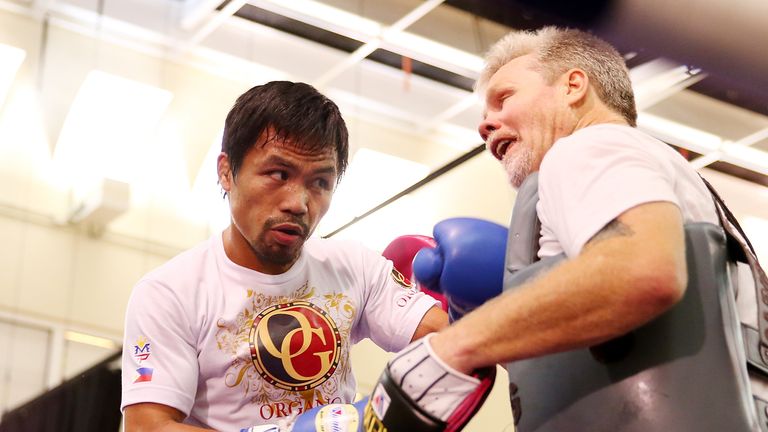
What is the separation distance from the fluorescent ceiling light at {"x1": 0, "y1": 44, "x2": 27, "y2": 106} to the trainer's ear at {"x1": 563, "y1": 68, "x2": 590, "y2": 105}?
12.7 feet

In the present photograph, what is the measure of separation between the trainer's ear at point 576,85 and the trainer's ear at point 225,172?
667mm

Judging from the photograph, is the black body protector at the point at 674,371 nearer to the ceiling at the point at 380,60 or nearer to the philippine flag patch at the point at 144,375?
the philippine flag patch at the point at 144,375

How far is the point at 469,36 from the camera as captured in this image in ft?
18.2

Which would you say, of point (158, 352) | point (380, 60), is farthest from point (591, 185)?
point (380, 60)

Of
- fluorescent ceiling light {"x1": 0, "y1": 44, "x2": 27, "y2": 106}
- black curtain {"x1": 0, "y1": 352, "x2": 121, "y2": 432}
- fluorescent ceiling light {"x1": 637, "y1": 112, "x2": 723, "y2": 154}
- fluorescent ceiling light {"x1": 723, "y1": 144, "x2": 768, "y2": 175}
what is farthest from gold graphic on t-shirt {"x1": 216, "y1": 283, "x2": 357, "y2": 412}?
fluorescent ceiling light {"x1": 723, "y1": 144, "x2": 768, "y2": 175}

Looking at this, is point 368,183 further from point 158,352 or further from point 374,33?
point 158,352

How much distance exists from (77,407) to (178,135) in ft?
5.09

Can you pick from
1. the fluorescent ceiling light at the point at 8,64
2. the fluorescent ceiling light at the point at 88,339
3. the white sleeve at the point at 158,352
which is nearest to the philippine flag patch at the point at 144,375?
the white sleeve at the point at 158,352

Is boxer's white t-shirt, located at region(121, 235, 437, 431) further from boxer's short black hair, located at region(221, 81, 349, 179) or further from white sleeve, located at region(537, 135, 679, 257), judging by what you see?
white sleeve, located at region(537, 135, 679, 257)

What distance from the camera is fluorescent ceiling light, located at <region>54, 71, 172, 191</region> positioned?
497 centimetres

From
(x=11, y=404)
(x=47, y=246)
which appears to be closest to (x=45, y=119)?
(x=47, y=246)

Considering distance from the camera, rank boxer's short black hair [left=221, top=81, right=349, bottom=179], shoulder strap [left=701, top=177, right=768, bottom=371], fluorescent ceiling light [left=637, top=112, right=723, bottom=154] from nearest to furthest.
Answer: shoulder strap [left=701, top=177, right=768, bottom=371] < boxer's short black hair [left=221, top=81, right=349, bottom=179] < fluorescent ceiling light [left=637, top=112, right=723, bottom=154]

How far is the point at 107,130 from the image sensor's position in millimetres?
5023

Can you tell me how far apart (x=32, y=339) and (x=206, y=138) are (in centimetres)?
145
